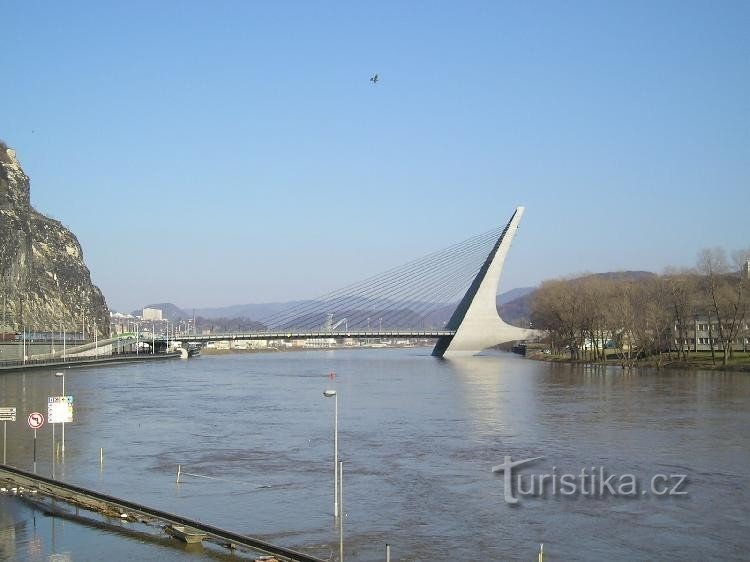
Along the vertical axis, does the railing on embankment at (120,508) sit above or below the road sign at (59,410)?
below

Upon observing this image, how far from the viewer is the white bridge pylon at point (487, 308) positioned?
77.6m

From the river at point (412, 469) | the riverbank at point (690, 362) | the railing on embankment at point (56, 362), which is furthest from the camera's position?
the railing on embankment at point (56, 362)

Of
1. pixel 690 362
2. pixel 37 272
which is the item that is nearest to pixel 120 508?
pixel 690 362

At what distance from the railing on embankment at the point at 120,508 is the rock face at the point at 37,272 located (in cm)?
6303

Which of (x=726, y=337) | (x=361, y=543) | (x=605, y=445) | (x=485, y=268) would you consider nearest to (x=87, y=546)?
(x=361, y=543)

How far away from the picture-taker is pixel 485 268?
78375 mm

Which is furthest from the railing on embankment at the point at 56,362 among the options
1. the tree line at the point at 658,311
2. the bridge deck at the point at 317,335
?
the tree line at the point at 658,311

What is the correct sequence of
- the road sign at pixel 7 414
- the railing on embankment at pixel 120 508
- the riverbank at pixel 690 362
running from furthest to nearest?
the riverbank at pixel 690 362 < the road sign at pixel 7 414 < the railing on embankment at pixel 120 508

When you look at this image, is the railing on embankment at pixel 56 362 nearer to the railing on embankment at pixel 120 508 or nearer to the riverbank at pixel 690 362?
the riverbank at pixel 690 362

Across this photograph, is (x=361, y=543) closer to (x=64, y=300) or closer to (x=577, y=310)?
(x=577, y=310)

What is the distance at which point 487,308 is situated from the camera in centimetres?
7788

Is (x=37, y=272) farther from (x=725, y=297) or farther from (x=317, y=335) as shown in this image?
A: (x=725, y=297)

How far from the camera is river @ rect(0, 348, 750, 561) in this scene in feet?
43.0

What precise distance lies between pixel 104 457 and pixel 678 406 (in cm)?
2092
